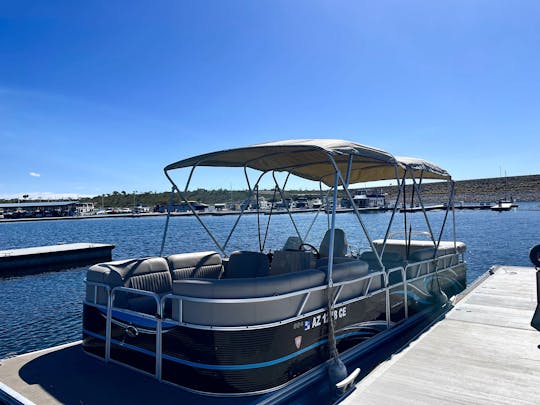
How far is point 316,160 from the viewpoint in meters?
7.58

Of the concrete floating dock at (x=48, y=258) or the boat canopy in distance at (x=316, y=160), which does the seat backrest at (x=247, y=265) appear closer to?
the boat canopy in distance at (x=316, y=160)

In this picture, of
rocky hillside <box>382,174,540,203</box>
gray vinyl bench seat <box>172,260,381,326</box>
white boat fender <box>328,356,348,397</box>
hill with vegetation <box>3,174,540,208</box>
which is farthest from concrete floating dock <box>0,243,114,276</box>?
rocky hillside <box>382,174,540,203</box>

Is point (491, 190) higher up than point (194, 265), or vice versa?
point (491, 190)

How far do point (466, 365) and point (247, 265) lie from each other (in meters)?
3.15

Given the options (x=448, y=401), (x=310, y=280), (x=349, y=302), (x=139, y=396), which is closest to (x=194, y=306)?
(x=139, y=396)

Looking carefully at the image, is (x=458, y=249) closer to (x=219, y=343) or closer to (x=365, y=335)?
(x=365, y=335)

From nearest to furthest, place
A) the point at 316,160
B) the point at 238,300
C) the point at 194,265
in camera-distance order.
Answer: the point at 238,300
the point at 194,265
the point at 316,160

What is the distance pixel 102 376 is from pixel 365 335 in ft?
10.8

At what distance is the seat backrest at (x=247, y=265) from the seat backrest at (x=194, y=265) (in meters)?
0.24

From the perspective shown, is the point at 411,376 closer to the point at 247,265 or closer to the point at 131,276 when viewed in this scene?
the point at 247,265

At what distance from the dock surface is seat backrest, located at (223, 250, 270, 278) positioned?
2.11 metres

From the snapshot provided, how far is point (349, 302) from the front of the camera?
507cm

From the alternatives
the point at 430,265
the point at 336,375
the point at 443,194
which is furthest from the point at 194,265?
the point at 443,194

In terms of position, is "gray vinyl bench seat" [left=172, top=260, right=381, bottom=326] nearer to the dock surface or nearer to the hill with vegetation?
the dock surface
